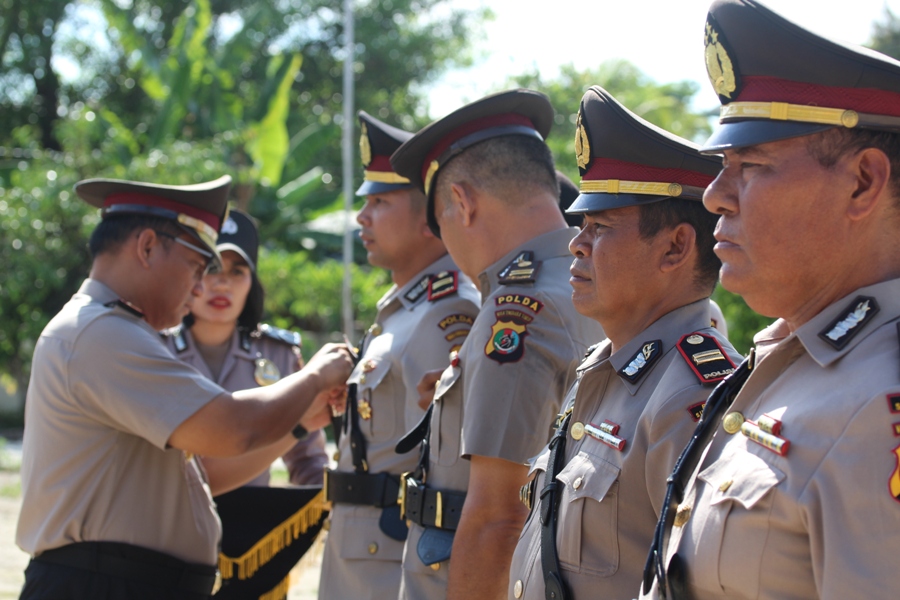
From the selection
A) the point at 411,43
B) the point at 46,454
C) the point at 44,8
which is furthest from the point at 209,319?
the point at 44,8

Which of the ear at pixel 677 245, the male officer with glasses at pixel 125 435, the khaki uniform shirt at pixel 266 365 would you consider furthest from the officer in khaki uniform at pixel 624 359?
the khaki uniform shirt at pixel 266 365

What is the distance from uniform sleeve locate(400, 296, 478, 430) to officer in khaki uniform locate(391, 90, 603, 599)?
0.74ft

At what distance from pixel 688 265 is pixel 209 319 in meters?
3.19

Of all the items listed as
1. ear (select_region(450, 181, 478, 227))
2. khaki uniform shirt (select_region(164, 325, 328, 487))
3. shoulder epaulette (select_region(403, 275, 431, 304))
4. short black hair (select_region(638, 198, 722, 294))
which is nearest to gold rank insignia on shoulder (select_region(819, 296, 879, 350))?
short black hair (select_region(638, 198, 722, 294))

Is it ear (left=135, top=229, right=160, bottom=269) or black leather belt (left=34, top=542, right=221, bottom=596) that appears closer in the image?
black leather belt (left=34, top=542, right=221, bottom=596)

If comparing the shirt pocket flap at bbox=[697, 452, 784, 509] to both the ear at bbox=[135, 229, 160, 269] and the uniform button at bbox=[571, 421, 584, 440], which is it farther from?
the ear at bbox=[135, 229, 160, 269]

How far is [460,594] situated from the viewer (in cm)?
251

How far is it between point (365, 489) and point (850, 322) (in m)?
2.08

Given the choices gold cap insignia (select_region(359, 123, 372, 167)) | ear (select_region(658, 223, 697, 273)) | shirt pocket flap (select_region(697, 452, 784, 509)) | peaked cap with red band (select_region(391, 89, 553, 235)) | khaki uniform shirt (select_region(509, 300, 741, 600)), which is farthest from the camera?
gold cap insignia (select_region(359, 123, 372, 167))

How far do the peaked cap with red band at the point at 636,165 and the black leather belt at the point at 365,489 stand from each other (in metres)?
1.38

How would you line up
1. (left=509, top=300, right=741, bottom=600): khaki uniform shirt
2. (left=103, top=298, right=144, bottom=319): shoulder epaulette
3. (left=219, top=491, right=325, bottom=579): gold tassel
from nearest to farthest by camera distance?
(left=509, top=300, right=741, bottom=600): khaki uniform shirt < (left=103, top=298, right=144, bottom=319): shoulder epaulette < (left=219, top=491, right=325, bottom=579): gold tassel

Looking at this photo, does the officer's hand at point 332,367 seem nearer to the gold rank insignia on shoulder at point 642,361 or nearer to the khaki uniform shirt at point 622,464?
the khaki uniform shirt at point 622,464

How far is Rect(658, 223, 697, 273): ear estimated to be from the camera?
A: 218 centimetres

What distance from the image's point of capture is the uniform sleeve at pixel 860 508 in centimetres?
131
